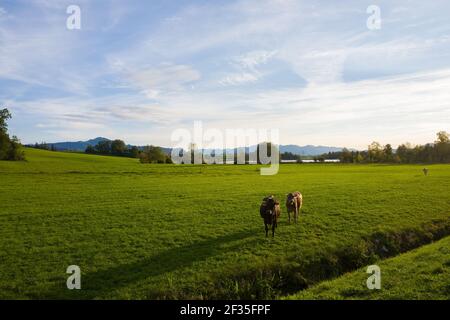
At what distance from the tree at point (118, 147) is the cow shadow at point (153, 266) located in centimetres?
14321

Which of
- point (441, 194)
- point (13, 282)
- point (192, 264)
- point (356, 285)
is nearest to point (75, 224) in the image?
point (13, 282)

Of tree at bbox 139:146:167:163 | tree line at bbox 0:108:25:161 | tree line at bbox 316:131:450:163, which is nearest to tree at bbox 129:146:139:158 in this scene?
tree at bbox 139:146:167:163

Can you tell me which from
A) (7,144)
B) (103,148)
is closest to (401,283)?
(7,144)

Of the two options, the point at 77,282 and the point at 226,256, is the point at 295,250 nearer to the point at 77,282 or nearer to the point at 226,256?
the point at 226,256

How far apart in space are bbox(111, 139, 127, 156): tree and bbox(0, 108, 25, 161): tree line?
245 ft

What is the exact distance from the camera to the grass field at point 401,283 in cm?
1123

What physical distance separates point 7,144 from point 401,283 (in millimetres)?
80650

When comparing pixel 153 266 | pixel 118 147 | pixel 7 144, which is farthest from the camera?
pixel 118 147

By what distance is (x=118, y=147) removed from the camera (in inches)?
6053

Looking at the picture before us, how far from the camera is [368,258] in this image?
1677cm

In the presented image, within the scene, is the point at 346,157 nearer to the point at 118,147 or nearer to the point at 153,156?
the point at 153,156

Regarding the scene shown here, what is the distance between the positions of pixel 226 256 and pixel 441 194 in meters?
29.0

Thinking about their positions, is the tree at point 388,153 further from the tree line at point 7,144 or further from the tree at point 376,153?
the tree line at point 7,144

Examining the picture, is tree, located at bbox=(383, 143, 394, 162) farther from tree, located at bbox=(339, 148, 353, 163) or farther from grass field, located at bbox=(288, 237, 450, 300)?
grass field, located at bbox=(288, 237, 450, 300)
